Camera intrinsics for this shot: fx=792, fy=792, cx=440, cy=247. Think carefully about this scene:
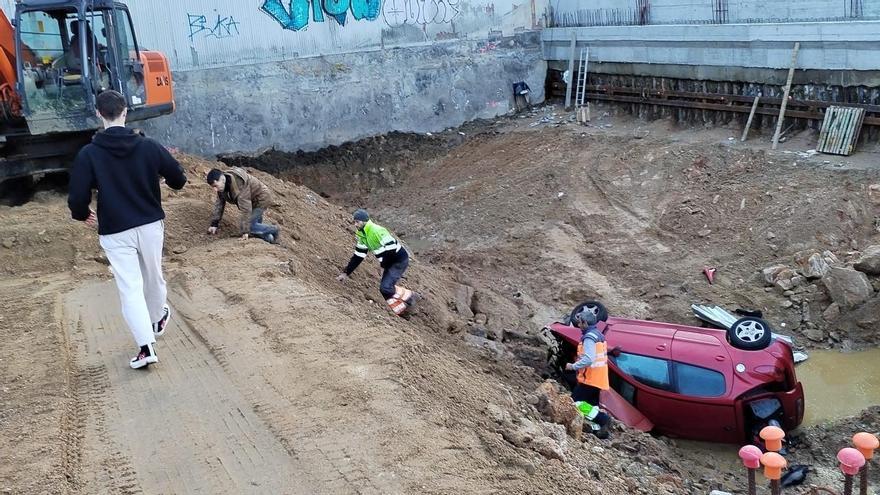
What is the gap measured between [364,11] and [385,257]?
41.5 feet

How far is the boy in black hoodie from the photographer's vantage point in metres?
5.82

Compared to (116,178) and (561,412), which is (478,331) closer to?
(561,412)

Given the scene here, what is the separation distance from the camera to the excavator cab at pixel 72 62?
39.8 feet

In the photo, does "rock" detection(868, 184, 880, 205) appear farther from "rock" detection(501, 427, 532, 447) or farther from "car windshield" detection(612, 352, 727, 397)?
"rock" detection(501, 427, 532, 447)

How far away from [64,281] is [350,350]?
169 inches

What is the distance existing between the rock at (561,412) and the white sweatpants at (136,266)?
3.36m

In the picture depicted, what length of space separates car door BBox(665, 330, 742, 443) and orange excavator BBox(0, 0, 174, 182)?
9356mm

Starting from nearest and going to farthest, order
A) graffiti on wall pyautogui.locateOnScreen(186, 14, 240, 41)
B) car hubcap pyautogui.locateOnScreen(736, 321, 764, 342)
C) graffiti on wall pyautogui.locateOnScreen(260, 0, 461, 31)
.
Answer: car hubcap pyautogui.locateOnScreen(736, 321, 764, 342) < graffiti on wall pyautogui.locateOnScreen(186, 14, 240, 41) < graffiti on wall pyautogui.locateOnScreen(260, 0, 461, 31)

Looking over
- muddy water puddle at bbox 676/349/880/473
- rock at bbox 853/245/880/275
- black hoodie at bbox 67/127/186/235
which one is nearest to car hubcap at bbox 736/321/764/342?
muddy water puddle at bbox 676/349/880/473

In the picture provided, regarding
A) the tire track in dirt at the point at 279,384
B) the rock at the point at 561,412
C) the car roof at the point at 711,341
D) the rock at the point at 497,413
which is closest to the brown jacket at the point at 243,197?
the tire track in dirt at the point at 279,384

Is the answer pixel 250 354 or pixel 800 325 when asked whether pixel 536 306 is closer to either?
pixel 800 325

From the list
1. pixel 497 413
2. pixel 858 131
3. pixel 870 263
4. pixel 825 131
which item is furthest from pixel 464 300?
pixel 858 131

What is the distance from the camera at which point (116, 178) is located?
585 cm

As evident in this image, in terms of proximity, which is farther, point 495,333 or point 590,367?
point 495,333
